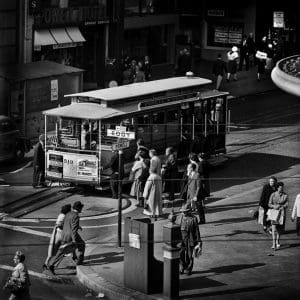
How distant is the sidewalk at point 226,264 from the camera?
19766 millimetres

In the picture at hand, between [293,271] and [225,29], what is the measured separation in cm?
2995

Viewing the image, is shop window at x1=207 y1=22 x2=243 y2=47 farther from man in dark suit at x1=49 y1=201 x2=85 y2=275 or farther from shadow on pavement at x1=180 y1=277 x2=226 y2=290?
shadow on pavement at x1=180 y1=277 x2=226 y2=290

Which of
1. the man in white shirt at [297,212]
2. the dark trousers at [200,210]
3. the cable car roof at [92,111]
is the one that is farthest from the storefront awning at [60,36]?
the man in white shirt at [297,212]

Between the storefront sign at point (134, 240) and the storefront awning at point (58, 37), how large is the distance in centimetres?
2086

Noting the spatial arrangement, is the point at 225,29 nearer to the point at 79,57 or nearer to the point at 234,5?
the point at 234,5

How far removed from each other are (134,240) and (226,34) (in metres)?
31.4

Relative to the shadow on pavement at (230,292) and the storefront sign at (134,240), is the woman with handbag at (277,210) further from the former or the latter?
the storefront sign at (134,240)

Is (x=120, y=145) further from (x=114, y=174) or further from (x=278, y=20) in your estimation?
(x=278, y=20)

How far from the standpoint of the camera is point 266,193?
22641 millimetres

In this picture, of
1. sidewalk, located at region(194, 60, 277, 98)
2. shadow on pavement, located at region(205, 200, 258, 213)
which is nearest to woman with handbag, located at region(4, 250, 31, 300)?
shadow on pavement, located at region(205, 200, 258, 213)

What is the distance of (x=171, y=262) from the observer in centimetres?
1894

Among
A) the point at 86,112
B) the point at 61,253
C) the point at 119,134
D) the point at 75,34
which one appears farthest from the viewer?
the point at 75,34

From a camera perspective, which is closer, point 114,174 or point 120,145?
point 114,174

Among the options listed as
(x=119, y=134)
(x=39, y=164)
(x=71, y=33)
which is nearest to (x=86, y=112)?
(x=119, y=134)
